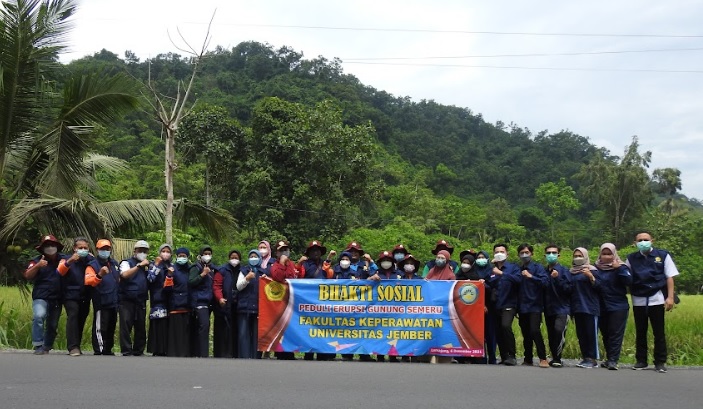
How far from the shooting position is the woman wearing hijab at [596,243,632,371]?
9938 millimetres

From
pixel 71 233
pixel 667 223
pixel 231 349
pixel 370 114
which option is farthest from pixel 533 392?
pixel 370 114

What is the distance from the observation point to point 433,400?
6.95m

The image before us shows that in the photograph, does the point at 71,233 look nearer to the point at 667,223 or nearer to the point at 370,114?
the point at 667,223

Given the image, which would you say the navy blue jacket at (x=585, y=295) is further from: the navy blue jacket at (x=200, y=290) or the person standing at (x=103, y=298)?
the person standing at (x=103, y=298)

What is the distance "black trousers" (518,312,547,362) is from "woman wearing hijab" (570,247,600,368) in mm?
503

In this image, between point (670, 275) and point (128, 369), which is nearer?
point (128, 369)

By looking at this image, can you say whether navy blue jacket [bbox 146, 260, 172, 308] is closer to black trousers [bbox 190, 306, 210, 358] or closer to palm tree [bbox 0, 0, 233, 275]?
black trousers [bbox 190, 306, 210, 358]

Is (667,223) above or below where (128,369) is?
above

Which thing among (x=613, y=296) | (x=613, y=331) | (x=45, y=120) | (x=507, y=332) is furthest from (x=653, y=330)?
(x=45, y=120)

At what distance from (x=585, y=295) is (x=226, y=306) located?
5.09m

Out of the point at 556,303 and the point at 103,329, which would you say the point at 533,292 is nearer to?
the point at 556,303

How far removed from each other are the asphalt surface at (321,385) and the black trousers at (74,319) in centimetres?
72

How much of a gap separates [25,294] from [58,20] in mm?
4972

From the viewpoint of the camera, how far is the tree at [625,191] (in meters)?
49.2
